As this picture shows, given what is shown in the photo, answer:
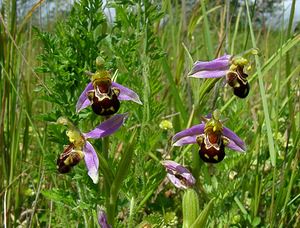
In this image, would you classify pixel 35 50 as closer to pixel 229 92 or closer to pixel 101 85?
pixel 229 92

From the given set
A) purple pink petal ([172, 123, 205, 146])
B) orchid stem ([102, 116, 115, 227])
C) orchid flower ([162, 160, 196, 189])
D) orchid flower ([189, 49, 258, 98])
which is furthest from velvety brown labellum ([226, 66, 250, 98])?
orchid stem ([102, 116, 115, 227])

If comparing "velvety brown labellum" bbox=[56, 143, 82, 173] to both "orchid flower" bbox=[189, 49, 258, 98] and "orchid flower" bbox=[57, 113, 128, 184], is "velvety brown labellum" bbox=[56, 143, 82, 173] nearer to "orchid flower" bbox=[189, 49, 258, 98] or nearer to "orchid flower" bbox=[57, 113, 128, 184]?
"orchid flower" bbox=[57, 113, 128, 184]

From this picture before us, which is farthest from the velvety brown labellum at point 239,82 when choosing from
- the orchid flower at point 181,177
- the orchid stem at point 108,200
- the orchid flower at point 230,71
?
the orchid stem at point 108,200

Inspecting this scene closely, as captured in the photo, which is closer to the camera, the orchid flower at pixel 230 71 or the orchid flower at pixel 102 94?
the orchid flower at pixel 102 94

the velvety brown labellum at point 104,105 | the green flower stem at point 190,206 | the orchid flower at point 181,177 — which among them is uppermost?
the velvety brown labellum at point 104,105

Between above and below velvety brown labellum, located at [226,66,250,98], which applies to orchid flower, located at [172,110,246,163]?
below

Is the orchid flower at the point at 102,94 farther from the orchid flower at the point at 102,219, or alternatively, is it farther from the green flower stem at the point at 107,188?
the orchid flower at the point at 102,219

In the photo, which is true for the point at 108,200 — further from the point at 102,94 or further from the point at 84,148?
the point at 102,94
